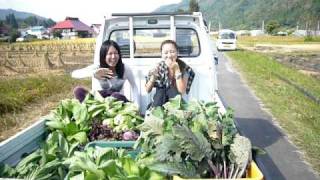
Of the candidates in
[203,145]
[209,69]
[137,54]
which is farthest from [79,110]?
[137,54]

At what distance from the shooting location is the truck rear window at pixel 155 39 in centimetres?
617

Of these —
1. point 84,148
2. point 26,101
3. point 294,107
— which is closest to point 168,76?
point 84,148

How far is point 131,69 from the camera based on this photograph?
5758 millimetres

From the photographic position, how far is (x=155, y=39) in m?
6.68

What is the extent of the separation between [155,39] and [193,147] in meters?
4.30

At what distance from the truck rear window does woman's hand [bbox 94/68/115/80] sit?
3.51 feet

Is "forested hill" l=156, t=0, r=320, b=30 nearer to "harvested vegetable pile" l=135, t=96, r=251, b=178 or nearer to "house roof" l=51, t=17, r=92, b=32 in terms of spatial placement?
"house roof" l=51, t=17, r=92, b=32

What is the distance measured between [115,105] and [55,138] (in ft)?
3.25

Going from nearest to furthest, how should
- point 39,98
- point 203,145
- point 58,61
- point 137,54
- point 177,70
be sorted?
point 203,145 < point 177,70 < point 137,54 < point 39,98 < point 58,61

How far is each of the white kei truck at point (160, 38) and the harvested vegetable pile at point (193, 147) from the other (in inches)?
93.1

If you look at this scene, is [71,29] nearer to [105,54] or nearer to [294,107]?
[294,107]

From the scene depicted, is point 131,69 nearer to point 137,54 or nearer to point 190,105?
point 137,54

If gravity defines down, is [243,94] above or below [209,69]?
below

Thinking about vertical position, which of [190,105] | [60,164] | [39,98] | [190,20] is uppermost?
[190,20]
